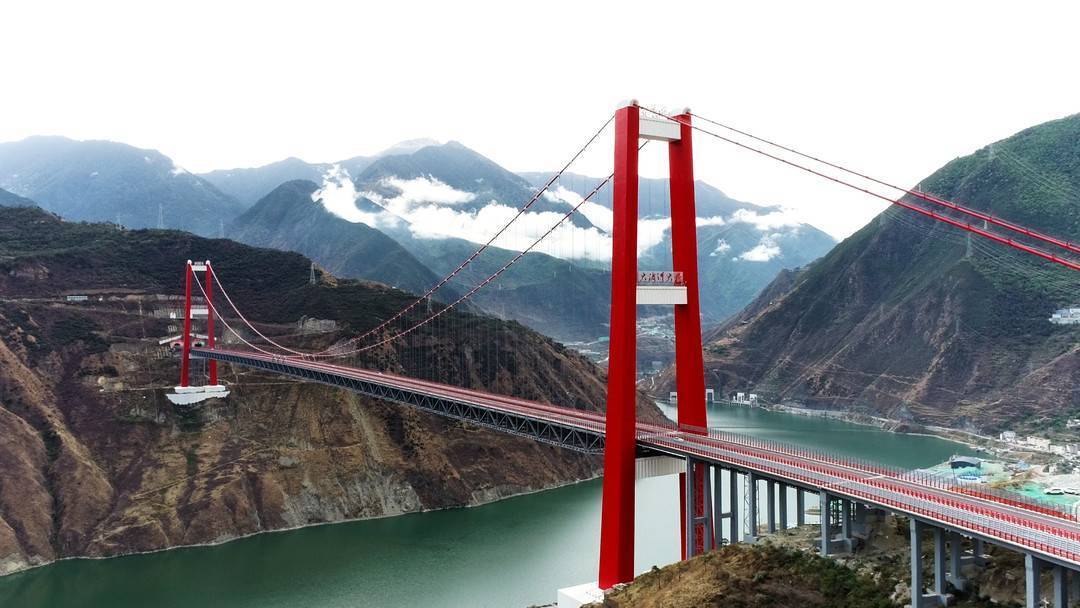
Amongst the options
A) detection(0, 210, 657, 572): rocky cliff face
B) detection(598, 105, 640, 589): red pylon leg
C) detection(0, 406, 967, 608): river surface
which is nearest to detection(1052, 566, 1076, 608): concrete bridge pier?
detection(598, 105, 640, 589): red pylon leg

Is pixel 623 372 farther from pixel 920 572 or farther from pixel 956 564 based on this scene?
pixel 956 564

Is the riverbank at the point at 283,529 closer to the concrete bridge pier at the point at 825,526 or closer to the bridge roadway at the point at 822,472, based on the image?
the bridge roadway at the point at 822,472

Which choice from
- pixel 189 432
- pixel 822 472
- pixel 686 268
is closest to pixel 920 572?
pixel 822 472

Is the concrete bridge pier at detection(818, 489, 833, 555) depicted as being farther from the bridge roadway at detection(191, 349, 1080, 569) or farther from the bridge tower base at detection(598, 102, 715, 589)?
the bridge tower base at detection(598, 102, 715, 589)

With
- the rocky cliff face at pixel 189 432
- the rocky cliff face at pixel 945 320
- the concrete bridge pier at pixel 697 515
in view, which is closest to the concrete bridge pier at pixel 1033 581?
the concrete bridge pier at pixel 697 515

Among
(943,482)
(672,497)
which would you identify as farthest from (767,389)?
(943,482)

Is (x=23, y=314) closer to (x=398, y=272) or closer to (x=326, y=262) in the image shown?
(x=398, y=272)
